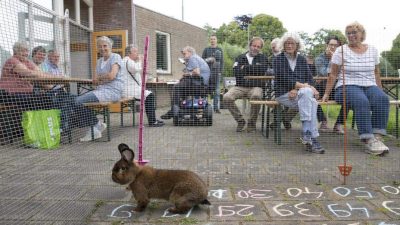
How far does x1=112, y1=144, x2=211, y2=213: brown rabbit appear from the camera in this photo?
3.01 meters

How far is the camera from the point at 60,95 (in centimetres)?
616

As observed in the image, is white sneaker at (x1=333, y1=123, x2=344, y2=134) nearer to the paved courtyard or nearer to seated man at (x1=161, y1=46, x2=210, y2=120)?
the paved courtyard

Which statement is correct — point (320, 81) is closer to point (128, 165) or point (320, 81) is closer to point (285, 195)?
point (285, 195)

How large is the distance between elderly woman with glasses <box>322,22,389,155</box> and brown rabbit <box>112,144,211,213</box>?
126 inches

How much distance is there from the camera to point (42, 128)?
577 cm

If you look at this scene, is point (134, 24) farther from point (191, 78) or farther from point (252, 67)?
point (252, 67)

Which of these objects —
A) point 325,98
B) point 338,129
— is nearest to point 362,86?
point 325,98

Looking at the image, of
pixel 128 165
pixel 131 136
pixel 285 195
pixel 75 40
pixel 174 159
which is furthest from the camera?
pixel 131 136

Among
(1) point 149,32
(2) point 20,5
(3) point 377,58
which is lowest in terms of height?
(3) point 377,58

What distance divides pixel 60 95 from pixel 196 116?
2.81 meters

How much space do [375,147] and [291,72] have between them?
1.56 metres

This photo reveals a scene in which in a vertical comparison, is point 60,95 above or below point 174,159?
above

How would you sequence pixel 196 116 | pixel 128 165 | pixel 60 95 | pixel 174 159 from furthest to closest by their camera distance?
pixel 196 116 → pixel 60 95 → pixel 174 159 → pixel 128 165

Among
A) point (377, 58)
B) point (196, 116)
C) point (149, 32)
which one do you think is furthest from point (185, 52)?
point (149, 32)
